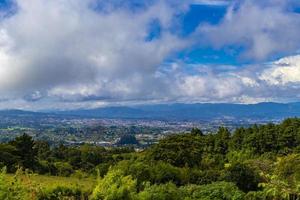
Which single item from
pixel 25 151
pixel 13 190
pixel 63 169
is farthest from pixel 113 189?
pixel 63 169

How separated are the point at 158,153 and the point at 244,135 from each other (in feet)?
49.6

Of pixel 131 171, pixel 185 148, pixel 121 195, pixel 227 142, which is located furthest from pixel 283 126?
pixel 121 195

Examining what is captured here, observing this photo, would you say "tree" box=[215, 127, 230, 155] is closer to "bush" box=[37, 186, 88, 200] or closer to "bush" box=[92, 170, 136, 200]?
"bush" box=[37, 186, 88, 200]

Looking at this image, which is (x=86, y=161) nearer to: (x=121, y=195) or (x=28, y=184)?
(x=121, y=195)

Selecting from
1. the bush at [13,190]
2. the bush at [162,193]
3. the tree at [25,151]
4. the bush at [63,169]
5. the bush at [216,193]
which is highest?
the bush at [13,190]

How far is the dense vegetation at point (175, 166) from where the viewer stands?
19.8 m

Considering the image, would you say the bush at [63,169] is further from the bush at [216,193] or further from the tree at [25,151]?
the bush at [216,193]

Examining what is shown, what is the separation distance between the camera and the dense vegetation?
19752 mm

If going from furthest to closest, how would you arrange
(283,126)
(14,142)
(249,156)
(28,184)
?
(283,126)
(249,156)
(14,142)
(28,184)

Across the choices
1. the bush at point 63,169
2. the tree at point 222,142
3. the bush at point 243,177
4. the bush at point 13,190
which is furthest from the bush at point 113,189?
the tree at point 222,142

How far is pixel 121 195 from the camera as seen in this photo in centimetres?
1841

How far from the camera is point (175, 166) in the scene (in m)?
44.9

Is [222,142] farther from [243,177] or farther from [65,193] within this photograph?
[65,193]

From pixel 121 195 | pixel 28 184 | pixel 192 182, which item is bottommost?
pixel 192 182
